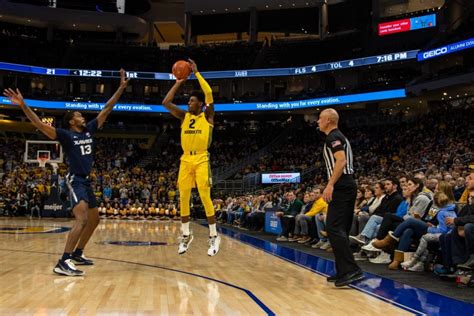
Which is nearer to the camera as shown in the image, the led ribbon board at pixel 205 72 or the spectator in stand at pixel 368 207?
the spectator in stand at pixel 368 207

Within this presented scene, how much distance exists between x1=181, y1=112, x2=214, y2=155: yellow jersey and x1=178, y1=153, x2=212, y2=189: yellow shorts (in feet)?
0.28

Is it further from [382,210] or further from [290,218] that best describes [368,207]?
[290,218]

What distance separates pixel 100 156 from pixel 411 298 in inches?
1265

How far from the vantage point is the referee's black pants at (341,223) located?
17.0ft

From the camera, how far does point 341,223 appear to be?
5.24 meters

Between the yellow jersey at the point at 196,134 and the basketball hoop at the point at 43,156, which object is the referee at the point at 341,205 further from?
the basketball hoop at the point at 43,156

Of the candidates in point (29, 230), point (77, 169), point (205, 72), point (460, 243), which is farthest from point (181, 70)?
point (205, 72)

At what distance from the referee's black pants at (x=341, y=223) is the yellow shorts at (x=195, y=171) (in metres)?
1.71

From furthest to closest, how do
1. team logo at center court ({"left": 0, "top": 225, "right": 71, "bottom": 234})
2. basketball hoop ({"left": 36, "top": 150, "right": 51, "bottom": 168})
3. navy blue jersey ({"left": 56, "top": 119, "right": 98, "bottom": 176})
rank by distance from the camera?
basketball hoop ({"left": 36, "top": 150, "right": 51, "bottom": 168}), team logo at center court ({"left": 0, "top": 225, "right": 71, "bottom": 234}), navy blue jersey ({"left": 56, "top": 119, "right": 98, "bottom": 176})

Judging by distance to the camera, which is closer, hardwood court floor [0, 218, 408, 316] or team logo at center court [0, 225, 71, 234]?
hardwood court floor [0, 218, 408, 316]

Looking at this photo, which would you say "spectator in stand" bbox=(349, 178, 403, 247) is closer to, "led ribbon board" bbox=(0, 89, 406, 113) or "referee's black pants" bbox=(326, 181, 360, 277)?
"referee's black pants" bbox=(326, 181, 360, 277)

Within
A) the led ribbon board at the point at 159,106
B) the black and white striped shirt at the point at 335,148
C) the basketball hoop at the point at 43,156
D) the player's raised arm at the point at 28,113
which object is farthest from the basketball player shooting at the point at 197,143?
the led ribbon board at the point at 159,106

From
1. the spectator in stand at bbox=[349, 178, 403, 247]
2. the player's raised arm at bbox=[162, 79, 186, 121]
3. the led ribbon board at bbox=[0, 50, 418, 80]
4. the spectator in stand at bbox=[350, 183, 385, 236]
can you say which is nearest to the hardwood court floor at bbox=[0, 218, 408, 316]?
the spectator in stand at bbox=[349, 178, 403, 247]

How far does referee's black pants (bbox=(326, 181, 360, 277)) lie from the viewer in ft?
17.0
